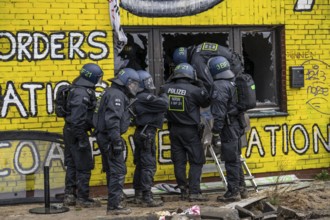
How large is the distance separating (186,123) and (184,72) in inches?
30.3

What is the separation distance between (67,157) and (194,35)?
10.3 ft

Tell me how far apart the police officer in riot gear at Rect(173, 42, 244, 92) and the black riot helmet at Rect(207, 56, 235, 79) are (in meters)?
0.51

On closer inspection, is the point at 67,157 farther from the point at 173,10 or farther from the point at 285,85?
the point at 285,85

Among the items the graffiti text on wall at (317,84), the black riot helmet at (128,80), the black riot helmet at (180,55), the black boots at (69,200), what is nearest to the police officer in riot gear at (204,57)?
the black riot helmet at (180,55)

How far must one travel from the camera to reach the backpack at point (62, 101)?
9.81 metres

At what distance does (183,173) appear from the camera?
409 inches

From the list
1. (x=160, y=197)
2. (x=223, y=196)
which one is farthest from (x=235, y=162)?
(x=160, y=197)

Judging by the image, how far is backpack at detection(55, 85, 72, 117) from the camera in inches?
386

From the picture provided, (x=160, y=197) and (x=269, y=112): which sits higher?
(x=269, y=112)

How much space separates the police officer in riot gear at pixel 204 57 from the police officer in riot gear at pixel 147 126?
1134 mm

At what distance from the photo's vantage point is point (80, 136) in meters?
9.62

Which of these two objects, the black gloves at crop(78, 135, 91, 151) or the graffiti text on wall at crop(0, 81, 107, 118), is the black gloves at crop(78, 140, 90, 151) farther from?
the graffiti text on wall at crop(0, 81, 107, 118)

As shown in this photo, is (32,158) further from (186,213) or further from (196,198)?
(186,213)

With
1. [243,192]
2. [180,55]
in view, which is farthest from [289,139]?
[180,55]
